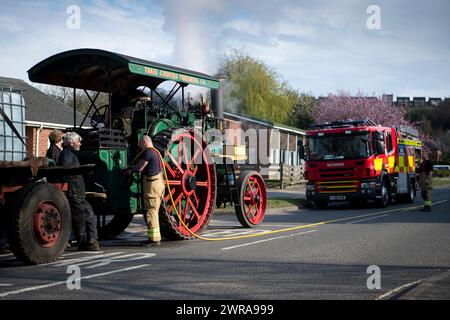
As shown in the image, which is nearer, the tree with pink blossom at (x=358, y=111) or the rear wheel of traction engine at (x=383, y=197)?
the rear wheel of traction engine at (x=383, y=197)

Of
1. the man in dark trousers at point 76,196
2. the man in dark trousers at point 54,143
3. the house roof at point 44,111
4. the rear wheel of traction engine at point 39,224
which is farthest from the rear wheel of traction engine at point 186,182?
the house roof at point 44,111

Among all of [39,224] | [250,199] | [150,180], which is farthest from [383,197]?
[39,224]

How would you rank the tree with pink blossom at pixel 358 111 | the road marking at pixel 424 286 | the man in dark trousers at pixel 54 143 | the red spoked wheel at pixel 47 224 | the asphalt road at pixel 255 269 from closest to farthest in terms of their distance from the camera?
the road marking at pixel 424 286
the asphalt road at pixel 255 269
the red spoked wheel at pixel 47 224
the man in dark trousers at pixel 54 143
the tree with pink blossom at pixel 358 111

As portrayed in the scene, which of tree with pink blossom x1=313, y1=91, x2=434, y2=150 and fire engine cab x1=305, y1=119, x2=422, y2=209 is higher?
tree with pink blossom x1=313, y1=91, x2=434, y2=150

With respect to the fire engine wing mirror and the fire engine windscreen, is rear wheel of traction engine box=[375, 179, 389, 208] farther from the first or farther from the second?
the fire engine windscreen

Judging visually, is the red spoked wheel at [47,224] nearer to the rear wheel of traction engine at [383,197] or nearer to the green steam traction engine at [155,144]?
the green steam traction engine at [155,144]

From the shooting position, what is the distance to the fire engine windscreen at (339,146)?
1959 cm

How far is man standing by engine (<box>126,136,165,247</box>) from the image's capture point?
9.59 metres

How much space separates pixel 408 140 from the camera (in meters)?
23.8

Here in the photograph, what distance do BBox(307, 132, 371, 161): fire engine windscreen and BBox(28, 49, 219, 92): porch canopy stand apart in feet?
29.3

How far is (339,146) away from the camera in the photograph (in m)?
20.0

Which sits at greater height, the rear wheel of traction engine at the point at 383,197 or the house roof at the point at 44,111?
the house roof at the point at 44,111

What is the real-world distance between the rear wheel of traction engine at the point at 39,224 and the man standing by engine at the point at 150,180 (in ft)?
5.32

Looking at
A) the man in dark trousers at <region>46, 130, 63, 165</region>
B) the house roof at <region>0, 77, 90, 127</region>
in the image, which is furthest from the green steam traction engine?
the house roof at <region>0, 77, 90, 127</region>
